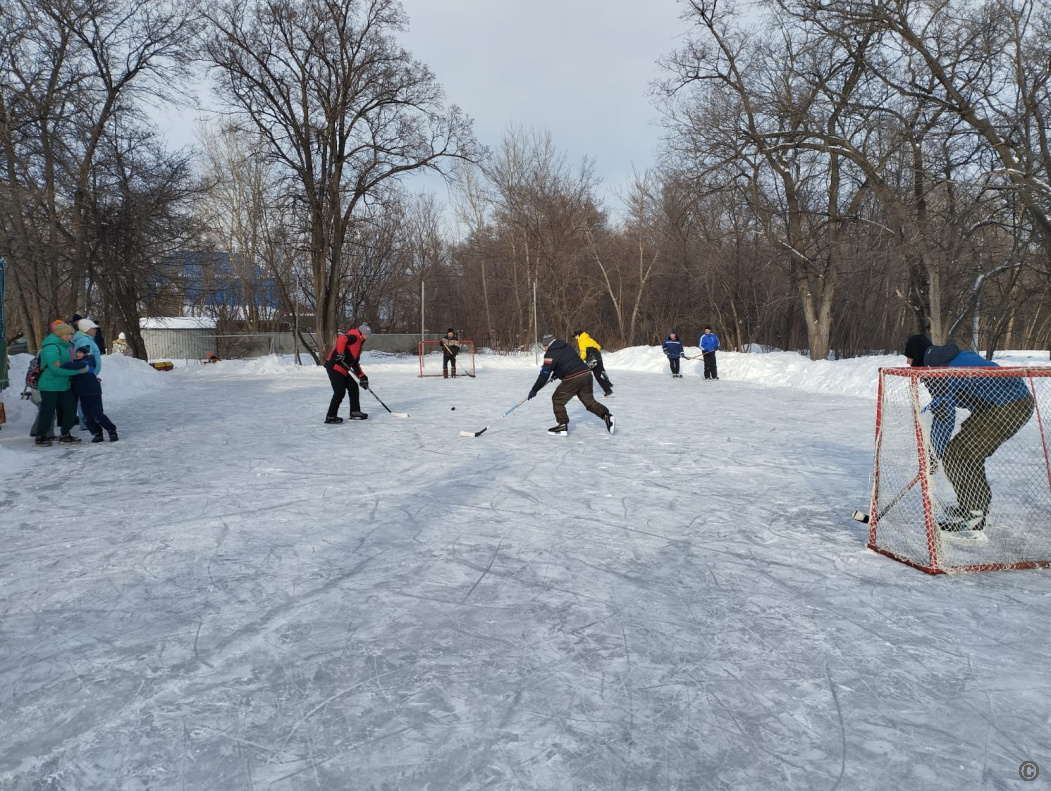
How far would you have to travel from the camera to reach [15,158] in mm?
14008

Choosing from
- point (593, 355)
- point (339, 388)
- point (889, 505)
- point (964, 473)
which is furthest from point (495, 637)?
point (593, 355)

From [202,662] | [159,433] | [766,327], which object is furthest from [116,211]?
[766,327]

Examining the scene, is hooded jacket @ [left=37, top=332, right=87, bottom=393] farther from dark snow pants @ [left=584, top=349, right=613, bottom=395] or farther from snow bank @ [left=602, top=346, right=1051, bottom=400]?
snow bank @ [left=602, top=346, right=1051, bottom=400]

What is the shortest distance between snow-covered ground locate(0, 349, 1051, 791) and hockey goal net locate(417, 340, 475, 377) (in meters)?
14.7

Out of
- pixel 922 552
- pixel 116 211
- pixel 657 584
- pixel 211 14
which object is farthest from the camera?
pixel 211 14

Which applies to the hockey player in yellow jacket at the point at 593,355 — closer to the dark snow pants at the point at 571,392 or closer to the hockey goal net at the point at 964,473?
the dark snow pants at the point at 571,392

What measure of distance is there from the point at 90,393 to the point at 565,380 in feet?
18.7

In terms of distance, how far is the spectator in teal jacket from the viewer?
25.7 ft

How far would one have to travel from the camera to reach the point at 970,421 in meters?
4.25

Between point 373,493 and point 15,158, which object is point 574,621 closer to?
point 373,493

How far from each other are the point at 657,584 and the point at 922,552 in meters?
1.68

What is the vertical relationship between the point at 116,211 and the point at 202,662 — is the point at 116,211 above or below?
above

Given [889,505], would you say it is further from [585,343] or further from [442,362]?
[442,362]

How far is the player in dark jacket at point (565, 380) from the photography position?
8.53 meters
